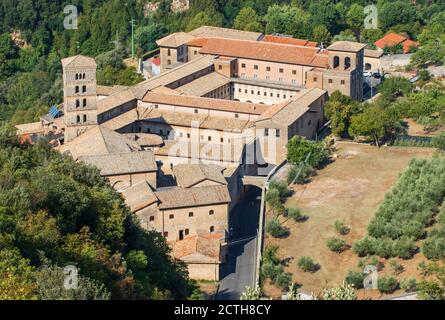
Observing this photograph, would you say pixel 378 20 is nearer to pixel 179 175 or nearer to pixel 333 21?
pixel 333 21

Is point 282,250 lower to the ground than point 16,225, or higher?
lower

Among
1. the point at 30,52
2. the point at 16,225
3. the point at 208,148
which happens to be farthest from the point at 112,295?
the point at 30,52

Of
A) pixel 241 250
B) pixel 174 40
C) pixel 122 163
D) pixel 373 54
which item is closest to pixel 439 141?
pixel 241 250

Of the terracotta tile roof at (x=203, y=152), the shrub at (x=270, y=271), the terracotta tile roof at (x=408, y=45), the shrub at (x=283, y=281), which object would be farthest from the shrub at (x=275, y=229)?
the terracotta tile roof at (x=408, y=45)

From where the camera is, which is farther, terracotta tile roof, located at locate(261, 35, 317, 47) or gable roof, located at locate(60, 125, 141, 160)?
terracotta tile roof, located at locate(261, 35, 317, 47)

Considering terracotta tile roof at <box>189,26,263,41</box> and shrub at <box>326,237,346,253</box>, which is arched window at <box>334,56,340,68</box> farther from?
shrub at <box>326,237,346,253</box>

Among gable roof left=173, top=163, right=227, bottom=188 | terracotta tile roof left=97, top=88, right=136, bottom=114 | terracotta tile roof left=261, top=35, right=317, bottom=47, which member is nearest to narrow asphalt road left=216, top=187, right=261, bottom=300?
gable roof left=173, top=163, right=227, bottom=188

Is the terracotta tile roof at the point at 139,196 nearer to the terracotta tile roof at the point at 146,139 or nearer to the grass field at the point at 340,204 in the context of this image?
the grass field at the point at 340,204
